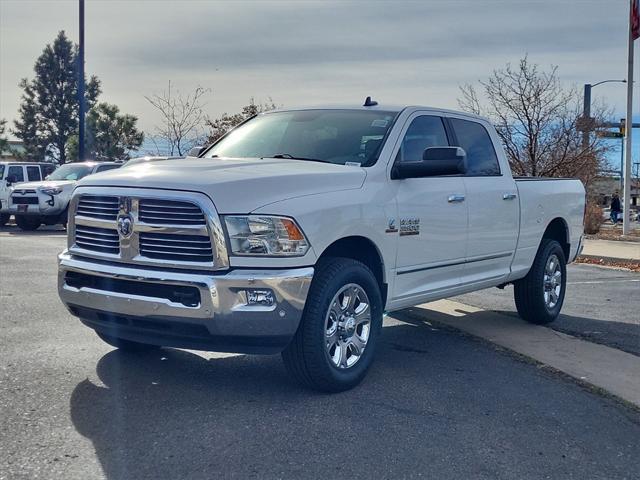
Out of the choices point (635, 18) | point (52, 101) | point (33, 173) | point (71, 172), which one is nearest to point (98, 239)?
point (71, 172)

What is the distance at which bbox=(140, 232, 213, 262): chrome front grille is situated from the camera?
15.7 feet

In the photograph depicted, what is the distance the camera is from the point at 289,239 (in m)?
4.85

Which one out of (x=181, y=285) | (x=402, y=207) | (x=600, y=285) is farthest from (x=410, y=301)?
(x=600, y=285)

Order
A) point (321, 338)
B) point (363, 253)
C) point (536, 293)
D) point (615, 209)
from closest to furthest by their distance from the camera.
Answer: point (321, 338) < point (363, 253) < point (536, 293) < point (615, 209)

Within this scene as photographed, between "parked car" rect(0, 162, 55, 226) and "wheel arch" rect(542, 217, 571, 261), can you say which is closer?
"wheel arch" rect(542, 217, 571, 261)

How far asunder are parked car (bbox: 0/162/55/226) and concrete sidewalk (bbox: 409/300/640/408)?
55.8ft

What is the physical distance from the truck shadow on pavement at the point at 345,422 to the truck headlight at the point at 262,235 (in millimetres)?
978

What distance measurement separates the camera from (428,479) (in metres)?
3.89

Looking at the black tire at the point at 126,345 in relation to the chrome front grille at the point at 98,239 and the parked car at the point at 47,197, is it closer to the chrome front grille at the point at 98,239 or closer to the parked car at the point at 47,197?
the chrome front grille at the point at 98,239

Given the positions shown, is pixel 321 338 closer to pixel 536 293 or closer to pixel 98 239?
pixel 98 239

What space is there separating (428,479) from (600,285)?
8.29 metres

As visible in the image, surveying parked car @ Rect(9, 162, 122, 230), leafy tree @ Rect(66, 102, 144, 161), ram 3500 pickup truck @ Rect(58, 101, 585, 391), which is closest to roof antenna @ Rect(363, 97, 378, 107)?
ram 3500 pickup truck @ Rect(58, 101, 585, 391)

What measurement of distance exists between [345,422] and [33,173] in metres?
21.1

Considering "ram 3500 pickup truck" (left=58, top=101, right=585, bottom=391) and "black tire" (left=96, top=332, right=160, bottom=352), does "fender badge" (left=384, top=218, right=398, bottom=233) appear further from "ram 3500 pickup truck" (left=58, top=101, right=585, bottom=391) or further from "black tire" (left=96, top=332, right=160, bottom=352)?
"black tire" (left=96, top=332, right=160, bottom=352)
